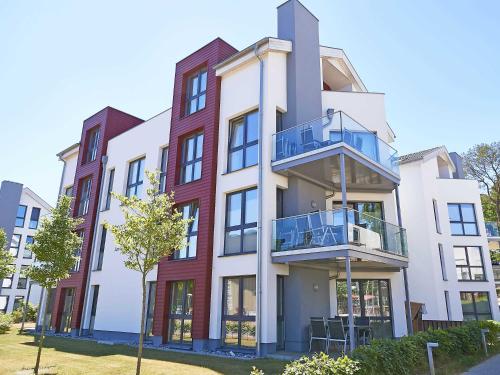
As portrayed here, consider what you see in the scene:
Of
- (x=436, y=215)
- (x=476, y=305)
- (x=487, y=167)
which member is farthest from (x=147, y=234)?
(x=487, y=167)

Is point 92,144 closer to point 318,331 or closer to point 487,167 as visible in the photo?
point 318,331

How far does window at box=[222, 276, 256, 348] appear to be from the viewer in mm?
11805

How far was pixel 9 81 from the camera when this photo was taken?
1095cm

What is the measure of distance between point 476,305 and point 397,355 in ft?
52.7

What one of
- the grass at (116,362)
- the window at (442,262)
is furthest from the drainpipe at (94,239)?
the window at (442,262)

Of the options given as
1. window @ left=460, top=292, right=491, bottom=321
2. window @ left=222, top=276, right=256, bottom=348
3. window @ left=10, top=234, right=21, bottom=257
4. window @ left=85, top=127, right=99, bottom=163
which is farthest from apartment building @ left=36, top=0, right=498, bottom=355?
window @ left=10, top=234, right=21, bottom=257

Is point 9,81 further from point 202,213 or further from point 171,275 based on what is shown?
point 171,275

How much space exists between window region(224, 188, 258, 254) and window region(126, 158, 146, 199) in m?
6.38

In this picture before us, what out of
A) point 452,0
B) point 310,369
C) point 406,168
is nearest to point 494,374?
point 310,369

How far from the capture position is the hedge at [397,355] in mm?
5906

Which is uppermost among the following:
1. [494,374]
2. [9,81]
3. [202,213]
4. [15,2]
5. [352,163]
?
[15,2]

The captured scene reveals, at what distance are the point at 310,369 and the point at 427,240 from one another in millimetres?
14522

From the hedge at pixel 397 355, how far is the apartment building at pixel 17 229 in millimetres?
31680

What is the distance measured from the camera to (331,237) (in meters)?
10.8
